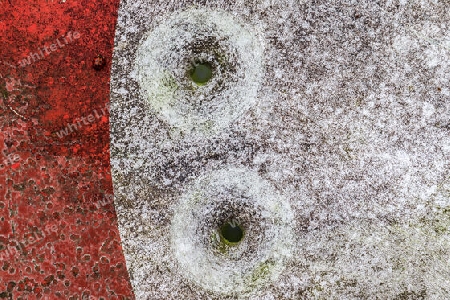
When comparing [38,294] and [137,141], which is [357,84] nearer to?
[137,141]

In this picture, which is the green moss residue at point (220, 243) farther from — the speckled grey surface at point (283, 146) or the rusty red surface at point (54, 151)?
the rusty red surface at point (54, 151)

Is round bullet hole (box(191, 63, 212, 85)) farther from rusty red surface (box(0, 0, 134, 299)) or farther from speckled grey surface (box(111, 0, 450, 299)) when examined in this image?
rusty red surface (box(0, 0, 134, 299))

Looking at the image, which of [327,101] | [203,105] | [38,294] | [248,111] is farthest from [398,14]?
[38,294]

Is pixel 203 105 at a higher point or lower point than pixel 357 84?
higher

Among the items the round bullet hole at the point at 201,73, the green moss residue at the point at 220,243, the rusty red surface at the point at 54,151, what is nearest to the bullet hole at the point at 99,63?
the rusty red surface at the point at 54,151

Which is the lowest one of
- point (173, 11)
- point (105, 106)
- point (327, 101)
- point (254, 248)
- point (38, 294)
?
point (254, 248)
